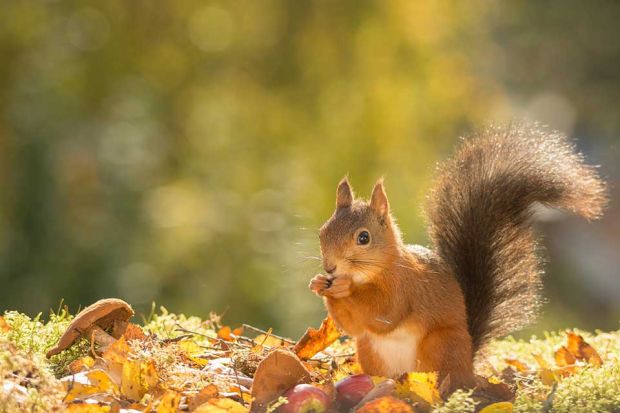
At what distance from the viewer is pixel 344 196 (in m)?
2.40

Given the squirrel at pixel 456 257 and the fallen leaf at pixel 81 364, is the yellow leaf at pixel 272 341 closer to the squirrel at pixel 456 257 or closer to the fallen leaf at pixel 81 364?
the squirrel at pixel 456 257

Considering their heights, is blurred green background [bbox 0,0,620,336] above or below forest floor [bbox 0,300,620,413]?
above

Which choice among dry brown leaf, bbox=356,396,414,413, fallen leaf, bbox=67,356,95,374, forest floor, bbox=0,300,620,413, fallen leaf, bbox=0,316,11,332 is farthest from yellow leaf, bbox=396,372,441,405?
fallen leaf, bbox=0,316,11,332

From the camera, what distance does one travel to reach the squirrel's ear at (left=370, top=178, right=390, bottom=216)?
235 cm

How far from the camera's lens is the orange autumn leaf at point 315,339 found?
238cm

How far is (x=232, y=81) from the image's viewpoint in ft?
21.4

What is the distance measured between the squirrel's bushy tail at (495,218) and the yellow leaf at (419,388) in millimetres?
572

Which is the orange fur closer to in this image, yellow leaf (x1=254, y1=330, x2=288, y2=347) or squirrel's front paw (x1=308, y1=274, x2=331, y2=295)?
squirrel's front paw (x1=308, y1=274, x2=331, y2=295)

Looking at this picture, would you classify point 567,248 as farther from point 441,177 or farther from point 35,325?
point 35,325

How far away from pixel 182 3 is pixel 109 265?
1960 millimetres

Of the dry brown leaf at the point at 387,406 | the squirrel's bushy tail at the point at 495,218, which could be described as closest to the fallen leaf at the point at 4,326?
the dry brown leaf at the point at 387,406

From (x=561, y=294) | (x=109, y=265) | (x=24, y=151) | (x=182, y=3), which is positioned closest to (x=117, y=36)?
(x=182, y=3)

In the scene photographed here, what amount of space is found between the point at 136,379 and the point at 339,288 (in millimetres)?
528

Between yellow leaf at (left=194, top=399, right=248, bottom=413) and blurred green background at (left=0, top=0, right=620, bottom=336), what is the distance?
3148 millimetres
